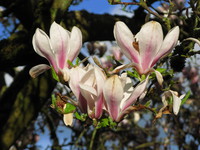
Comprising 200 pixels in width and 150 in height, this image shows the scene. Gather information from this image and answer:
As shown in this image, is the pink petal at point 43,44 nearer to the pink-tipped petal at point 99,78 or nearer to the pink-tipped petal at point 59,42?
the pink-tipped petal at point 59,42

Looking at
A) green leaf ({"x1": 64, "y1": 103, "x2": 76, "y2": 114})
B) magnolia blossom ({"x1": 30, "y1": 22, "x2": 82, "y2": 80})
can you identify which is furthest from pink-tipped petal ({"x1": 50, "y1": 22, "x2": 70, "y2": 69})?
green leaf ({"x1": 64, "y1": 103, "x2": 76, "y2": 114})

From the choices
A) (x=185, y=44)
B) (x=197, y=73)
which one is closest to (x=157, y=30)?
(x=185, y=44)

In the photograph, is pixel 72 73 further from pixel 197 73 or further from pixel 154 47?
pixel 197 73

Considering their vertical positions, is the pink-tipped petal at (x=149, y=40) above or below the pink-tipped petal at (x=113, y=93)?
above

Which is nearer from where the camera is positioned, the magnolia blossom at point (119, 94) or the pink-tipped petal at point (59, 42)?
the magnolia blossom at point (119, 94)

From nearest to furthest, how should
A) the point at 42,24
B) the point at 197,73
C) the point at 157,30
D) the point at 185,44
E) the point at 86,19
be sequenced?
the point at 157,30, the point at 185,44, the point at 42,24, the point at 86,19, the point at 197,73

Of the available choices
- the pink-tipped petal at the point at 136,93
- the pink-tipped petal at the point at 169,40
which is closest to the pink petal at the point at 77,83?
the pink-tipped petal at the point at 136,93

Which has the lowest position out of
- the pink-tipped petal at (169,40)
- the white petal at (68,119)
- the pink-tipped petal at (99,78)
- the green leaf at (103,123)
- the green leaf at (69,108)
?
the green leaf at (103,123)

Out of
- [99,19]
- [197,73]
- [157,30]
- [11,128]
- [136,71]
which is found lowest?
[197,73]
